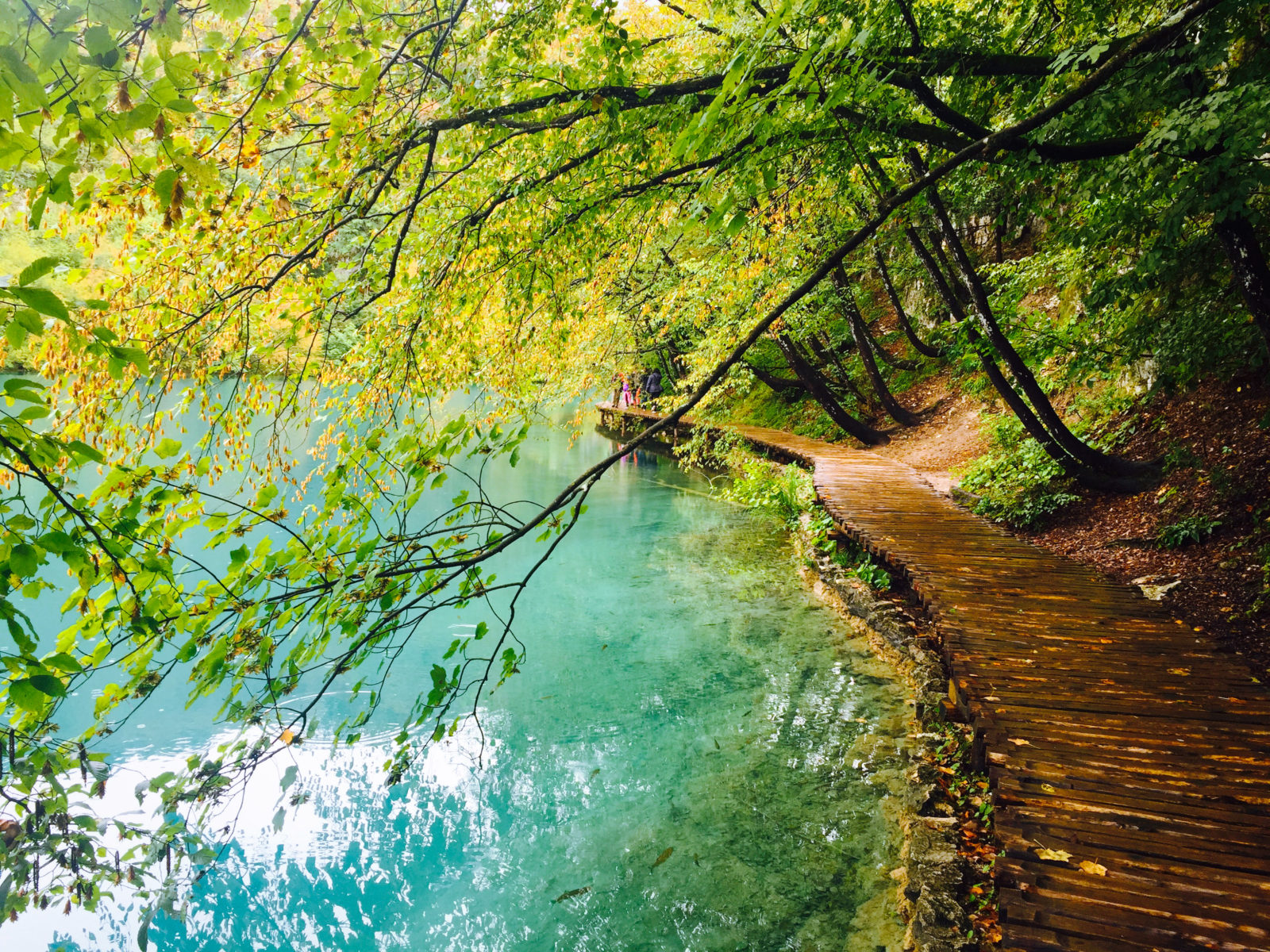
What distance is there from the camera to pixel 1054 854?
2451mm

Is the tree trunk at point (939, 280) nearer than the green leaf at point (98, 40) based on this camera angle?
No

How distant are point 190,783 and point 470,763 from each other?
4007mm

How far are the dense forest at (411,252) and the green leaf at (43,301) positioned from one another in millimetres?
27

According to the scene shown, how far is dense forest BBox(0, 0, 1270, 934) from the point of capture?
168 centimetres

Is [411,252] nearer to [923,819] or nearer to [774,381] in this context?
[923,819]

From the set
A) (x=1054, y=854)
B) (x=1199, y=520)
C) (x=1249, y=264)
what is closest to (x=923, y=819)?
(x=1054, y=854)

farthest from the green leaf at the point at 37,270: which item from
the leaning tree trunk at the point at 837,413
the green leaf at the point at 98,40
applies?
the leaning tree trunk at the point at 837,413

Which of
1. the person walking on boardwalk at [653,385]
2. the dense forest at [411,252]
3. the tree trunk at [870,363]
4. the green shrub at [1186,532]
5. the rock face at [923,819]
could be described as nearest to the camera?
the dense forest at [411,252]

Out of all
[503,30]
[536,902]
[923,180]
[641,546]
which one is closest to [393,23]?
[503,30]

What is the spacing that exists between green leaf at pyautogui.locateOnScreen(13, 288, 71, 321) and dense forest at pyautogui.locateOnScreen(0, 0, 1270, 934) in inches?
1.1

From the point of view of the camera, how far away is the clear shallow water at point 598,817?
3.82m

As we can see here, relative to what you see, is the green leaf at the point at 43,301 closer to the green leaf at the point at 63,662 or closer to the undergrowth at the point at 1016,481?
the green leaf at the point at 63,662

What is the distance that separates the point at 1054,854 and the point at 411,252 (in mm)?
4704

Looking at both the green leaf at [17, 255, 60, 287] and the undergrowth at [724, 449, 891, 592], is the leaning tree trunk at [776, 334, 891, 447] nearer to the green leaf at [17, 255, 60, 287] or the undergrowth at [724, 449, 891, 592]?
the undergrowth at [724, 449, 891, 592]
